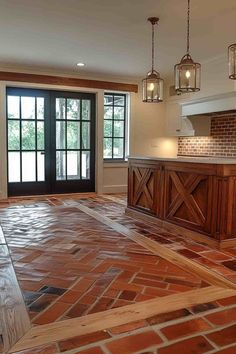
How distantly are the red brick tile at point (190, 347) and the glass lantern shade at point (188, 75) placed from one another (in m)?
2.39

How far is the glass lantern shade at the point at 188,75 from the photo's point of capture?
10.5 feet

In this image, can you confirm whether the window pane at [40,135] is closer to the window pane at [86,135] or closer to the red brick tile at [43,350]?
the window pane at [86,135]

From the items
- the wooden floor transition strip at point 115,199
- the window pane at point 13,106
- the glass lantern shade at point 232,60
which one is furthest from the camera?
the window pane at point 13,106

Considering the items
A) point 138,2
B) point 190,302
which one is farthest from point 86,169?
point 190,302

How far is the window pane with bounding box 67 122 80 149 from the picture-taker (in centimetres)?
665

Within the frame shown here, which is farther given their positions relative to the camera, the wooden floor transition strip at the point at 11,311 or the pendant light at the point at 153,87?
the pendant light at the point at 153,87

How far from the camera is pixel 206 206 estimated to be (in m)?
3.33

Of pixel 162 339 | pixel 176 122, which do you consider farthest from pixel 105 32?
pixel 162 339

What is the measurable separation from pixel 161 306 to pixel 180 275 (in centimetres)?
56

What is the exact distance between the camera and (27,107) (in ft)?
20.6

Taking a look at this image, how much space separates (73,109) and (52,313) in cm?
527

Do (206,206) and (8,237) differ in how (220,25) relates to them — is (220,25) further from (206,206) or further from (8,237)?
(8,237)

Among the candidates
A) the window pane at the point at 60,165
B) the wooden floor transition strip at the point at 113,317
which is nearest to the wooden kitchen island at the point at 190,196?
the wooden floor transition strip at the point at 113,317

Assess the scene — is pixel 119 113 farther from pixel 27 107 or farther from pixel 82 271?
pixel 82 271
